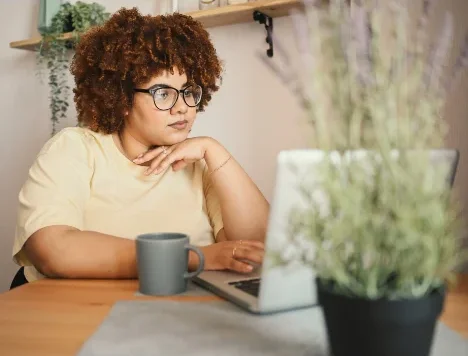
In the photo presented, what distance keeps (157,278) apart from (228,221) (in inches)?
19.4

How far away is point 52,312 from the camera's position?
0.79 metres

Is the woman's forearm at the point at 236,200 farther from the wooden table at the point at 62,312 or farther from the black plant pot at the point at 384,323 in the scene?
the black plant pot at the point at 384,323

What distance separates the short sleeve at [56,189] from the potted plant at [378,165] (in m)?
0.81

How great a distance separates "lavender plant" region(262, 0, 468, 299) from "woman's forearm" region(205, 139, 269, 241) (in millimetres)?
884

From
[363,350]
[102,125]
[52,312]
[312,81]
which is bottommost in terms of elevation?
[52,312]

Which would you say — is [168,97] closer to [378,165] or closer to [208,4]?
[208,4]

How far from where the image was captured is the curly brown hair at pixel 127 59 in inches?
53.4

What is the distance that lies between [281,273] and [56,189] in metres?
0.70

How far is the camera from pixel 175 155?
1.33m

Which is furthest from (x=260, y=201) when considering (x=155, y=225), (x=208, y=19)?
(x=208, y=19)

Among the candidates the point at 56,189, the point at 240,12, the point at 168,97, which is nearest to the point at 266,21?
the point at 240,12

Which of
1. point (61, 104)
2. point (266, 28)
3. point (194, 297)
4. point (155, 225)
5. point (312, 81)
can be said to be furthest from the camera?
point (61, 104)

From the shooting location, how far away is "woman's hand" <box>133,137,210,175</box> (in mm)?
1329

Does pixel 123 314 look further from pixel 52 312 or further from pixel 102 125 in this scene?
pixel 102 125
